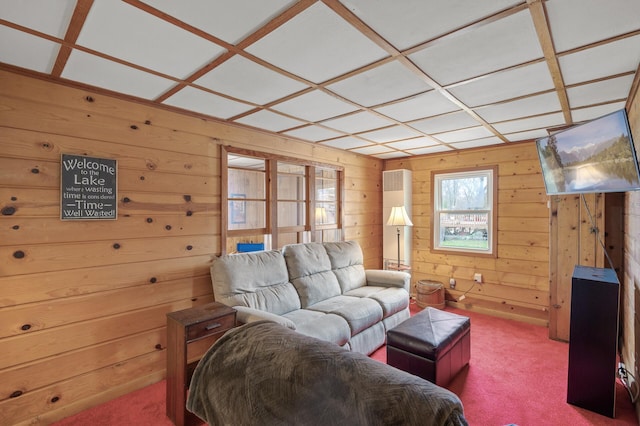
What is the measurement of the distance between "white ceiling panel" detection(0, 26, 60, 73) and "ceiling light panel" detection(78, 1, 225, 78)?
0.75 feet

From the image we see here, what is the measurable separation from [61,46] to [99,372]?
2.17 metres

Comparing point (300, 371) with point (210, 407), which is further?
point (210, 407)

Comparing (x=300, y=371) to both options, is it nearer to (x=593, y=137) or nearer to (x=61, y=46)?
(x=61, y=46)

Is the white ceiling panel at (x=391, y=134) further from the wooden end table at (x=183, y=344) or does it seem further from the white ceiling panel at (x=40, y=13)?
the white ceiling panel at (x=40, y=13)

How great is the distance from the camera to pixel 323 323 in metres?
2.53

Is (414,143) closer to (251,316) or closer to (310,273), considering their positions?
(310,273)

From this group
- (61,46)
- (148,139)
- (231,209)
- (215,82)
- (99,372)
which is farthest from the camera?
(231,209)

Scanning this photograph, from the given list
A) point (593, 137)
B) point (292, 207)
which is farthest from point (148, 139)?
point (593, 137)

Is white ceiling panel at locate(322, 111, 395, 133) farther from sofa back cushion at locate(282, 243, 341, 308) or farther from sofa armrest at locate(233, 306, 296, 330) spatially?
sofa armrest at locate(233, 306, 296, 330)

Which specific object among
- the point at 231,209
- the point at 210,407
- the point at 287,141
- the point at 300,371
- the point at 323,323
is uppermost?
the point at 287,141

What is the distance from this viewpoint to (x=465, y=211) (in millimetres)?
4434

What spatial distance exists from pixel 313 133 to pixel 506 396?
298 cm

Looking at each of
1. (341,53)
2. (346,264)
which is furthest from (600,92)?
(346,264)

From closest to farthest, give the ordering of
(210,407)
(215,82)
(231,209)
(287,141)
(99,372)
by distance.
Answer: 1. (210,407)
2. (215,82)
3. (99,372)
4. (231,209)
5. (287,141)
